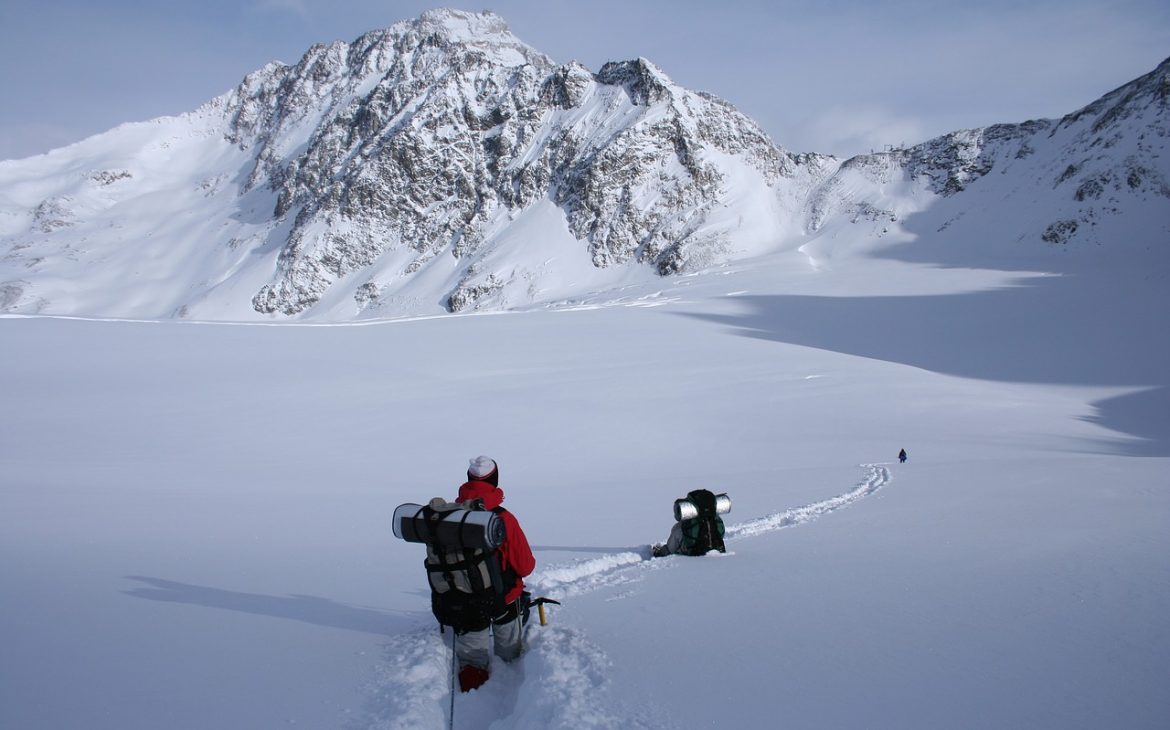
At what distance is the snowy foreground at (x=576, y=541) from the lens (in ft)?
10.8

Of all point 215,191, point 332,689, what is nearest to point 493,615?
point 332,689

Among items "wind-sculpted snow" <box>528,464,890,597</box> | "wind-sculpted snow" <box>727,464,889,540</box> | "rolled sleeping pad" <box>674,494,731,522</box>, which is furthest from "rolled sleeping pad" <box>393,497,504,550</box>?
"wind-sculpted snow" <box>727,464,889,540</box>

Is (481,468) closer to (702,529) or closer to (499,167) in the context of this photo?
(702,529)

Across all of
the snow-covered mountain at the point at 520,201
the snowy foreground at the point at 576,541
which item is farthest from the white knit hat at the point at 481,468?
the snow-covered mountain at the point at 520,201

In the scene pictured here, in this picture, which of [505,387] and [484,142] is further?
[484,142]

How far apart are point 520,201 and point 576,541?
102472 millimetres

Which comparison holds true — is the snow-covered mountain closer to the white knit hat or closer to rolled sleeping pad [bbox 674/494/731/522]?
rolled sleeping pad [bbox 674/494/731/522]

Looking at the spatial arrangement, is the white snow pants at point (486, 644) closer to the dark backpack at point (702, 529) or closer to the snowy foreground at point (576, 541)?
the snowy foreground at point (576, 541)

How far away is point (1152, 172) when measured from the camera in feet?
197

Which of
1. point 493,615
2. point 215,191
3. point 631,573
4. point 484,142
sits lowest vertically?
point 631,573

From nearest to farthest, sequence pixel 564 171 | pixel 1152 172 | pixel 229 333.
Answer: pixel 229 333, pixel 1152 172, pixel 564 171

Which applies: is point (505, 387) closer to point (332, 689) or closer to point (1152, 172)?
point (332, 689)

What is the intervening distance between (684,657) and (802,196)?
99170mm

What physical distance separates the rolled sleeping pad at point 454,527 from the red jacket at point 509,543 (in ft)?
0.63
